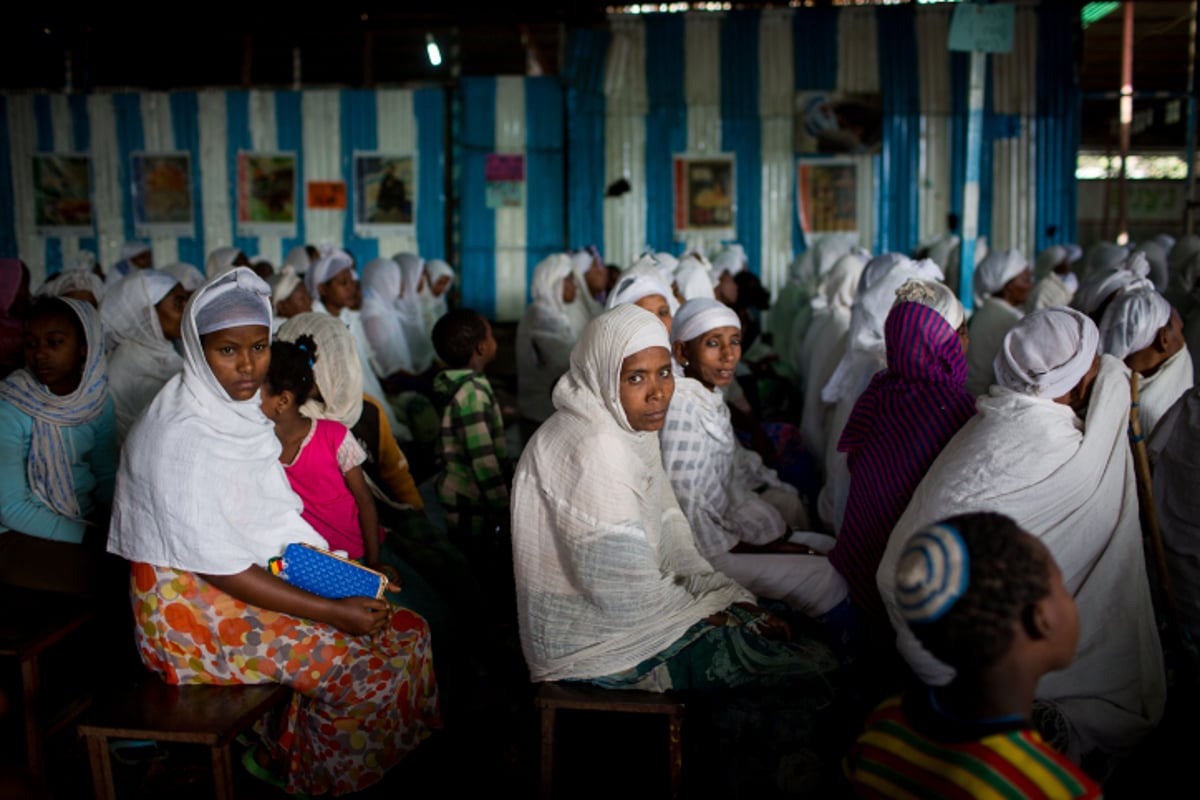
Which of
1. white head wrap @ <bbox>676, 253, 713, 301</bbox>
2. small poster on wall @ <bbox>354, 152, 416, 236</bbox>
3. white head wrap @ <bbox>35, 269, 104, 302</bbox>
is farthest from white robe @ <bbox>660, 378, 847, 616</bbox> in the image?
small poster on wall @ <bbox>354, 152, 416, 236</bbox>

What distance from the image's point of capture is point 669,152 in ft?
35.9

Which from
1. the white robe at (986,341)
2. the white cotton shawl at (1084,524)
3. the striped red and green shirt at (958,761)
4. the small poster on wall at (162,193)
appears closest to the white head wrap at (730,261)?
the white robe at (986,341)

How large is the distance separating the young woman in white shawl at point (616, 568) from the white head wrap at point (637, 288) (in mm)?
1811

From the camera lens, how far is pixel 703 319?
3.45m

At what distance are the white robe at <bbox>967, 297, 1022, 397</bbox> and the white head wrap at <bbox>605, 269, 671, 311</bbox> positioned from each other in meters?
1.91

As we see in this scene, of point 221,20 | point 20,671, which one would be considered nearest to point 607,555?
point 20,671

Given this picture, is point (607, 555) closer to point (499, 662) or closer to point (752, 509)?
point (752, 509)

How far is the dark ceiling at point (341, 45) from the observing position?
10320 millimetres

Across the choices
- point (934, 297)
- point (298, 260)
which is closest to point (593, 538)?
point (934, 297)

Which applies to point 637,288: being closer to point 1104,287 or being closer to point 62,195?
point 1104,287

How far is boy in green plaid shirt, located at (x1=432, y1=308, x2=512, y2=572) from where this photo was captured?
3547 mm

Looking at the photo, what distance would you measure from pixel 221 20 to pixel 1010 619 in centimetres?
1136

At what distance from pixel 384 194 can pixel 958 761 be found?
11067 millimetres

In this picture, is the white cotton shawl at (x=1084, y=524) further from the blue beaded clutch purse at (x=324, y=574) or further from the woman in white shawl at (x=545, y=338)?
the woman in white shawl at (x=545, y=338)
